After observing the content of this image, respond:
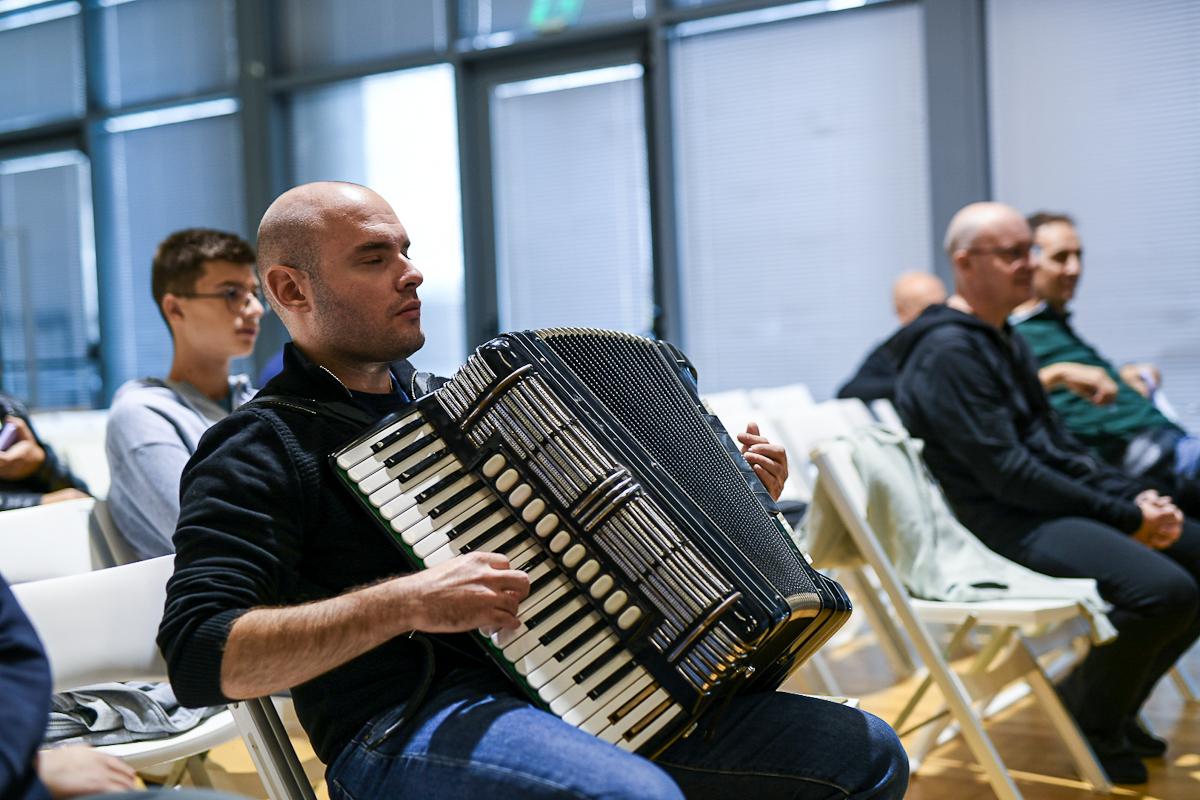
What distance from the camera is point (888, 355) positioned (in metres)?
4.88

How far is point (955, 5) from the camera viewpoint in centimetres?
549

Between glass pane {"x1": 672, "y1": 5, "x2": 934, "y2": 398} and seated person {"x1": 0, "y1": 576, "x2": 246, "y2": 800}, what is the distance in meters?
5.03

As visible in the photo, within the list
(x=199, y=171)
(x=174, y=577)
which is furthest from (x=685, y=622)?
(x=199, y=171)

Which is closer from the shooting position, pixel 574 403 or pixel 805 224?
pixel 574 403

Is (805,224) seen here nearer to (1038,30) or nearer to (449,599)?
(1038,30)

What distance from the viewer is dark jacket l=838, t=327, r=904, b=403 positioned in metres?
4.88

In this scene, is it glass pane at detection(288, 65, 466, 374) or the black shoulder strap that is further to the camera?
glass pane at detection(288, 65, 466, 374)

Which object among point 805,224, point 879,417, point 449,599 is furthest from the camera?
point 805,224

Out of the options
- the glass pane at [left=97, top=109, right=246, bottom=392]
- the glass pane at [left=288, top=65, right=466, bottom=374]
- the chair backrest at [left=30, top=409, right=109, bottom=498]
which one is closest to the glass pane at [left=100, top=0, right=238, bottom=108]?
the glass pane at [left=97, top=109, right=246, bottom=392]

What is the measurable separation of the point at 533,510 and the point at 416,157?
5.68 meters

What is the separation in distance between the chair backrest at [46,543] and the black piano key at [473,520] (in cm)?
115

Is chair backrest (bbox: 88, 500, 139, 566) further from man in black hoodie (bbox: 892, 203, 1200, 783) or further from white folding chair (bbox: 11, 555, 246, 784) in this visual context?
man in black hoodie (bbox: 892, 203, 1200, 783)

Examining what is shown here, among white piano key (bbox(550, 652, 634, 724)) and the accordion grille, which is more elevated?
the accordion grille

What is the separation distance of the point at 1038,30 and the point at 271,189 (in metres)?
4.21
